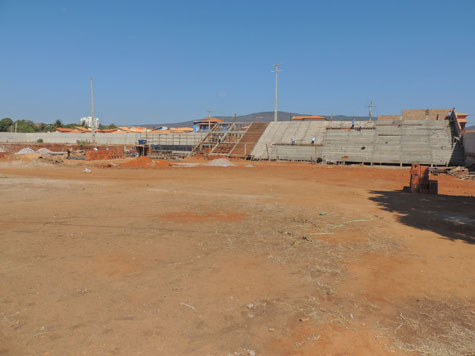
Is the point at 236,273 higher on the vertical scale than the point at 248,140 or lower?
lower

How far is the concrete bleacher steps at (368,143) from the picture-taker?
95.8 ft

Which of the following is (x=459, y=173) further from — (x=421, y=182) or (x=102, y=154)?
(x=102, y=154)

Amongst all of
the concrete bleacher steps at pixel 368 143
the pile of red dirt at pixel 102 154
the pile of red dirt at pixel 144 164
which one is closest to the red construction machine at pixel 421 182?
the concrete bleacher steps at pixel 368 143

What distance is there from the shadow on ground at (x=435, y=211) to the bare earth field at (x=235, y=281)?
101mm

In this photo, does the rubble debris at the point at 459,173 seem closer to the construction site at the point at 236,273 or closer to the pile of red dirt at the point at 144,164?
the construction site at the point at 236,273

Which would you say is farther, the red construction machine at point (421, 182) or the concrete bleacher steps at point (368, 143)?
the concrete bleacher steps at point (368, 143)

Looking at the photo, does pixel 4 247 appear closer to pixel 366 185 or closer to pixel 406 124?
pixel 366 185

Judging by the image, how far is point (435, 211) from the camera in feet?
34.5

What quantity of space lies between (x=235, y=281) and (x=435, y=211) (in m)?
8.69

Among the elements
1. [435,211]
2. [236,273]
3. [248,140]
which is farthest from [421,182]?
[248,140]

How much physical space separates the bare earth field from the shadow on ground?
0.10 metres

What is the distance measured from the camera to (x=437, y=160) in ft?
91.7

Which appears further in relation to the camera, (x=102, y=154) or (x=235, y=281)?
(x=102, y=154)

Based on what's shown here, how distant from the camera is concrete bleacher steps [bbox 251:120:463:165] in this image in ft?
95.8
